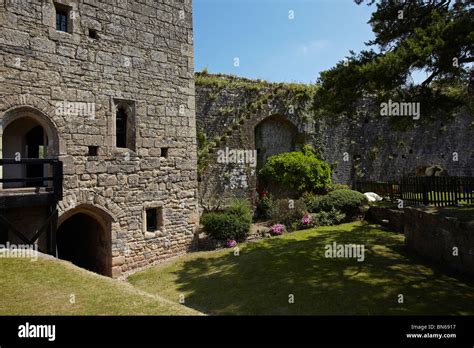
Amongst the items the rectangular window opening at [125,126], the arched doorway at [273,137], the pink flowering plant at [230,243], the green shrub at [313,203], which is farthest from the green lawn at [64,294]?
the arched doorway at [273,137]

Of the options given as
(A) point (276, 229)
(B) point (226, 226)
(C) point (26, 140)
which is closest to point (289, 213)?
(A) point (276, 229)

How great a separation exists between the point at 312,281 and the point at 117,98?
748 centimetres

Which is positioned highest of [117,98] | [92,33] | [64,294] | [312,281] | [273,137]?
[92,33]

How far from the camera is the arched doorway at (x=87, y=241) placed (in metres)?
9.59

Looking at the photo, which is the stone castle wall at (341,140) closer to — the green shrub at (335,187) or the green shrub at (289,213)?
the green shrub at (335,187)

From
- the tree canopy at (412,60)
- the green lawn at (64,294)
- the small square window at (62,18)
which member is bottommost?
the green lawn at (64,294)

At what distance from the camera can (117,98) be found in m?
9.65

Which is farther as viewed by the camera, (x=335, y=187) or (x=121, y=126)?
(x=335, y=187)

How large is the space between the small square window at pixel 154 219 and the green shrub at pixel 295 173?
23.5 ft

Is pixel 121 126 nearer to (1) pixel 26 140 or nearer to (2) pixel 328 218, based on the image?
(1) pixel 26 140

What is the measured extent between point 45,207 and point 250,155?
988 centimetres

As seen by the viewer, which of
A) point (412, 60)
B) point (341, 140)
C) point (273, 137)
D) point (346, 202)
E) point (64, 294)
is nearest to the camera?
point (64, 294)
